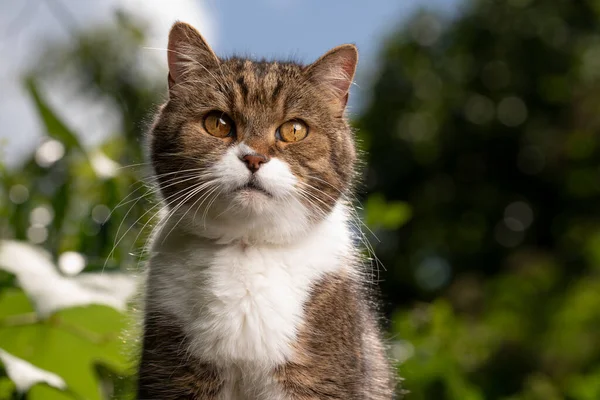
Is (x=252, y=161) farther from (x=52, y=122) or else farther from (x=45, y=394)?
(x=52, y=122)

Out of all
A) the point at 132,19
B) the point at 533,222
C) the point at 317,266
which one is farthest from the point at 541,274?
the point at 317,266

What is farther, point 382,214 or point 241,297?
point 382,214

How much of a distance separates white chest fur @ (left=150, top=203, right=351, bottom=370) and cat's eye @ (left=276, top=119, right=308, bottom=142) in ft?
0.72

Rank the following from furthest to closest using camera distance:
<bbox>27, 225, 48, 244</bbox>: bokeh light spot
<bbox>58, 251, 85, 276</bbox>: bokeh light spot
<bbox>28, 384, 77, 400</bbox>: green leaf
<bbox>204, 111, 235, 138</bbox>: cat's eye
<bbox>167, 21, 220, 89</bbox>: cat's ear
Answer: <bbox>27, 225, 48, 244</bbox>: bokeh light spot
<bbox>58, 251, 85, 276</bbox>: bokeh light spot
<bbox>28, 384, 77, 400</bbox>: green leaf
<bbox>167, 21, 220, 89</bbox>: cat's ear
<bbox>204, 111, 235, 138</bbox>: cat's eye

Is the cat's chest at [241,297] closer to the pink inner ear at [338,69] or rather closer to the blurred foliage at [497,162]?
the pink inner ear at [338,69]

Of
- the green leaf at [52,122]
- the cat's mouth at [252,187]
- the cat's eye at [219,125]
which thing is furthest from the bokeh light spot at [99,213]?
the cat's mouth at [252,187]

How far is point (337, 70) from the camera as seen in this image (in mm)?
1803

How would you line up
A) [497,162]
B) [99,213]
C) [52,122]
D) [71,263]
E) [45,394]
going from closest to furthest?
[45,394] < [71,263] < [52,122] < [99,213] < [497,162]

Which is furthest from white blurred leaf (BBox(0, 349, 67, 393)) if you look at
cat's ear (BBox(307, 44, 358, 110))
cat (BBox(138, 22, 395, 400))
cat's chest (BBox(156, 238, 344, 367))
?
cat's ear (BBox(307, 44, 358, 110))

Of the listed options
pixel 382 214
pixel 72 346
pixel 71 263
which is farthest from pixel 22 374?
pixel 382 214

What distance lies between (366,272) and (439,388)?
822mm

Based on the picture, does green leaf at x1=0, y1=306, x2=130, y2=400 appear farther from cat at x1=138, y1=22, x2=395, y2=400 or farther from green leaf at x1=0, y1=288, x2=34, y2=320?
cat at x1=138, y1=22, x2=395, y2=400

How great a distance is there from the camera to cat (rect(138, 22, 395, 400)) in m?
1.58

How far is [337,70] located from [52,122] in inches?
45.1
